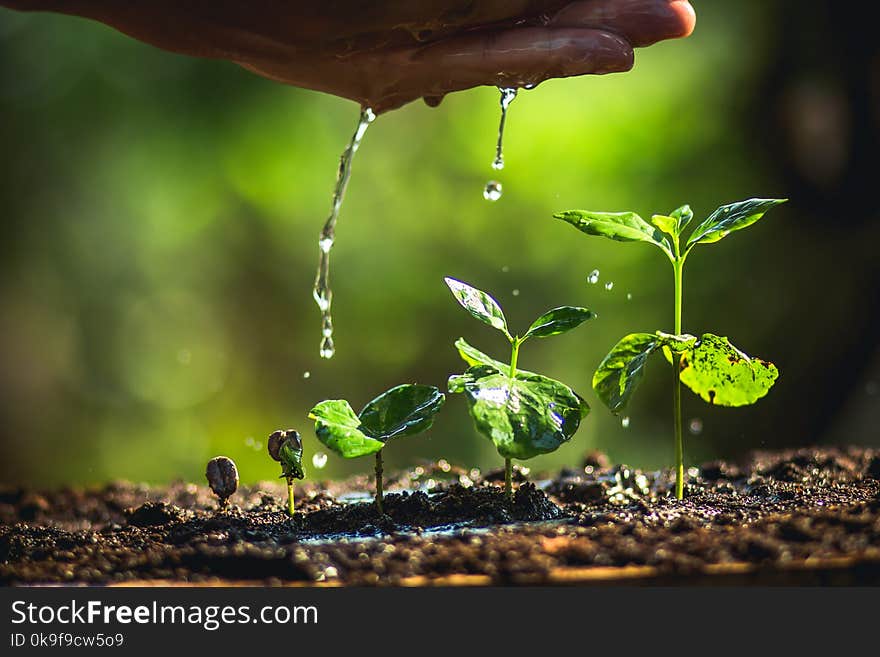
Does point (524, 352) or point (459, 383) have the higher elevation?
point (524, 352)

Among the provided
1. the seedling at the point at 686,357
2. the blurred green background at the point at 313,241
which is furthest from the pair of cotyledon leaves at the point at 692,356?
the blurred green background at the point at 313,241

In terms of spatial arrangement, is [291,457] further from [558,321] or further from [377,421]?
[558,321]

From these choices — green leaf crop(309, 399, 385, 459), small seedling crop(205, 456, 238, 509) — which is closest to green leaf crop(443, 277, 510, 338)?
green leaf crop(309, 399, 385, 459)

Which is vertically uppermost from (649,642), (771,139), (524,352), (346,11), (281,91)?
(281,91)

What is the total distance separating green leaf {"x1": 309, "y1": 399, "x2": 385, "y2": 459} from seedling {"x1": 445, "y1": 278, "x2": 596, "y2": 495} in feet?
0.59

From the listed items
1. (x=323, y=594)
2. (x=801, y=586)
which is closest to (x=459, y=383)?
(x=323, y=594)

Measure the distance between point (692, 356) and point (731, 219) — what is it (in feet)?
0.84

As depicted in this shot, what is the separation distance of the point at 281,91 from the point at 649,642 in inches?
182

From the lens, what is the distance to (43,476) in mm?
5148

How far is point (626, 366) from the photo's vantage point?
1.57 m

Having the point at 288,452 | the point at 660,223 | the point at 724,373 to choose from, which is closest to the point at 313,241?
the point at 288,452

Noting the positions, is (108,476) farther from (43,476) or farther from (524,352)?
(524,352)

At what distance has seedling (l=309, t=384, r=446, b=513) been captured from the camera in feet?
4.94

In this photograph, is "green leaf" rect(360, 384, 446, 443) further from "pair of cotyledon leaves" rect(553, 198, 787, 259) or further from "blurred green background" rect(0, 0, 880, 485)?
"blurred green background" rect(0, 0, 880, 485)
